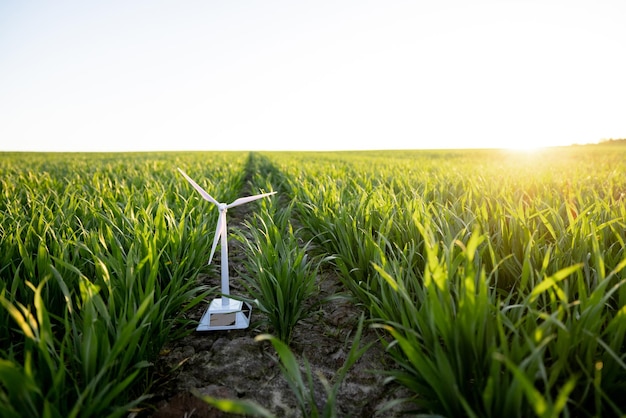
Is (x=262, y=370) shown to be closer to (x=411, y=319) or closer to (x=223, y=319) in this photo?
(x=223, y=319)

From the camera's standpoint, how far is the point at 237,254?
13.1ft

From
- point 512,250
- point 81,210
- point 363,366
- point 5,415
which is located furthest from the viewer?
point 81,210

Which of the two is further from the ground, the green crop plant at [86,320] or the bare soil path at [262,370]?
the green crop plant at [86,320]

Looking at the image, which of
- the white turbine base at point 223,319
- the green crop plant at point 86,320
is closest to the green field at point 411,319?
the green crop plant at point 86,320

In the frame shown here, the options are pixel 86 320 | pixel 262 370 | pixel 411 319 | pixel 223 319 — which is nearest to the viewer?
pixel 86 320

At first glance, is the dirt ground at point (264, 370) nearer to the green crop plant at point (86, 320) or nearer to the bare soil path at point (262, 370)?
the bare soil path at point (262, 370)

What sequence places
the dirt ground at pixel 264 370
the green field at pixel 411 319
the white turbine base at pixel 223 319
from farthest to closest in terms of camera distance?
the white turbine base at pixel 223 319 < the dirt ground at pixel 264 370 < the green field at pixel 411 319

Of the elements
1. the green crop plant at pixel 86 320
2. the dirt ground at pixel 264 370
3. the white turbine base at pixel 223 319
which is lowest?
the dirt ground at pixel 264 370

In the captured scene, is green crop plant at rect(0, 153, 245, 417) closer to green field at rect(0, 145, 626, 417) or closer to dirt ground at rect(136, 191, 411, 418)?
green field at rect(0, 145, 626, 417)

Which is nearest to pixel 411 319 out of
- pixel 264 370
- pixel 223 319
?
pixel 264 370

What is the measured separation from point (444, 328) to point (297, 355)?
101cm

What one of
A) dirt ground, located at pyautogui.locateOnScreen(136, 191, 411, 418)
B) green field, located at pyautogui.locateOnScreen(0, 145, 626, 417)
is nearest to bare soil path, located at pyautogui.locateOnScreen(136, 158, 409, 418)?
dirt ground, located at pyautogui.locateOnScreen(136, 191, 411, 418)

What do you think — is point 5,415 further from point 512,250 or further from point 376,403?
point 512,250

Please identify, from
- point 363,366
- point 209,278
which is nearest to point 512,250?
point 363,366
